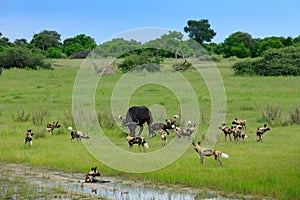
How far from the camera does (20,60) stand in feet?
137

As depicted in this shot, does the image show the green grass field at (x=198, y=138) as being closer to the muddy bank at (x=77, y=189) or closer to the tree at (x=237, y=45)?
the muddy bank at (x=77, y=189)

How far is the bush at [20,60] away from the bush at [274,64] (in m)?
15.8

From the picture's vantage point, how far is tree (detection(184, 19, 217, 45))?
69.4m

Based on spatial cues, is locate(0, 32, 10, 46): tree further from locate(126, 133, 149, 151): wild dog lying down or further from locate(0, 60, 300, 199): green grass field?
locate(126, 133, 149, 151): wild dog lying down

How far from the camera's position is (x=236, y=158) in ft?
36.8

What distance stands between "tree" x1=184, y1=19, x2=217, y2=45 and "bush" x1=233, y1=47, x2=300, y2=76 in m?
32.4

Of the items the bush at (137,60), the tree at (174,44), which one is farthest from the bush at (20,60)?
the tree at (174,44)

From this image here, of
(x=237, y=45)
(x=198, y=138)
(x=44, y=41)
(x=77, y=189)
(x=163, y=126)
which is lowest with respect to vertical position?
(x=77, y=189)

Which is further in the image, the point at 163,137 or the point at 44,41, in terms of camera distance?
the point at 44,41

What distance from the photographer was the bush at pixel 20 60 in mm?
41688

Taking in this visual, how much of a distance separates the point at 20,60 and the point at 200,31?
1362 inches

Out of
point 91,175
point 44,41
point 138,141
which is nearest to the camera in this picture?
point 91,175

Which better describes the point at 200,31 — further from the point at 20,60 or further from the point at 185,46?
the point at 185,46

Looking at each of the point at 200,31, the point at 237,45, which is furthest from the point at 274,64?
the point at 200,31
